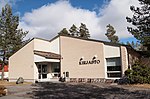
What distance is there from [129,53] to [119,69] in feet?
7.62

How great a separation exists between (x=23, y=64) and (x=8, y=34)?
1027 centimetres

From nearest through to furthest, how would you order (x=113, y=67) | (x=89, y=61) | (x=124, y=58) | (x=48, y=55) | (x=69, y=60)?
1. (x=124, y=58)
2. (x=113, y=67)
3. (x=89, y=61)
4. (x=48, y=55)
5. (x=69, y=60)

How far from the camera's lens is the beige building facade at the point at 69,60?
84.7ft

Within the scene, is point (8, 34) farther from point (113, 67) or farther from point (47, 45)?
point (113, 67)

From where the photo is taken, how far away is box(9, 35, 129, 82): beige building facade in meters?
25.8

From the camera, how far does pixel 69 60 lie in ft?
98.6

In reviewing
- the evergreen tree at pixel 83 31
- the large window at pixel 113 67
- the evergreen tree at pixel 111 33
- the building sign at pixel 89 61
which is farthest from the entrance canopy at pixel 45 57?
the evergreen tree at pixel 111 33

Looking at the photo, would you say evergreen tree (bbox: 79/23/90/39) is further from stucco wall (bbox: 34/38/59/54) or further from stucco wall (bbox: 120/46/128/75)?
stucco wall (bbox: 120/46/128/75)

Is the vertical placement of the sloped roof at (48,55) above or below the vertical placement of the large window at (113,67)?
above

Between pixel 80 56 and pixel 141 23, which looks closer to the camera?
→ pixel 141 23

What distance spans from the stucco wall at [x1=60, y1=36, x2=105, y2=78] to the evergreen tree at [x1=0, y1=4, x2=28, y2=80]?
12.7 meters

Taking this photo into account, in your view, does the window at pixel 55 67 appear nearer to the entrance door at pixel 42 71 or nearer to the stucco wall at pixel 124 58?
the entrance door at pixel 42 71

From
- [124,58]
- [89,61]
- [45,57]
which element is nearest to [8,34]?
[45,57]

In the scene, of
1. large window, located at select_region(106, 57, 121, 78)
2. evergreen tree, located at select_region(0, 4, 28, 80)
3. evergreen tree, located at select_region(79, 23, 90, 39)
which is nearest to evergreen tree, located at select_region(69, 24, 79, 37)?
evergreen tree, located at select_region(79, 23, 90, 39)
